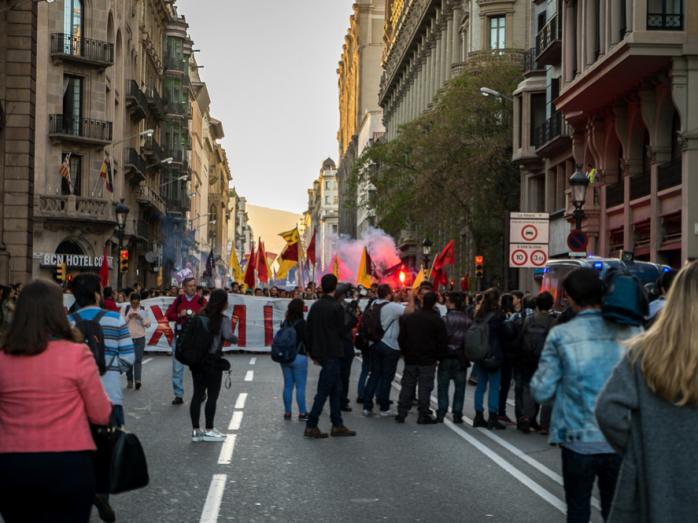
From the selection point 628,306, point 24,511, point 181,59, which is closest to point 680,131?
point 628,306

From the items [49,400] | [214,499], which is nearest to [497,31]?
[214,499]

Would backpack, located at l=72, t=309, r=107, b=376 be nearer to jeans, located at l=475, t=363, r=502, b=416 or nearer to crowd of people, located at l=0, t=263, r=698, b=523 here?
crowd of people, located at l=0, t=263, r=698, b=523

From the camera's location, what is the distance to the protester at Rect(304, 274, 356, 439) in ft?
48.9

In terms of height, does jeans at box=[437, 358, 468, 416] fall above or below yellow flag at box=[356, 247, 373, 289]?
below

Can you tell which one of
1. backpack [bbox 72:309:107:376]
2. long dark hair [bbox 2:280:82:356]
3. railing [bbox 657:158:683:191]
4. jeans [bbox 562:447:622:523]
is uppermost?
railing [bbox 657:158:683:191]

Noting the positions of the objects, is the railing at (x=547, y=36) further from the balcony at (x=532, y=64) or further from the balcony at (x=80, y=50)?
the balcony at (x=80, y=50)

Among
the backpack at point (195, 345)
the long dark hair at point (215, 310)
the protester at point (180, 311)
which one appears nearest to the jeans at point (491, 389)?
the long dark hair at point (215, 310)

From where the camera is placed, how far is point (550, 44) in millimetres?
43781

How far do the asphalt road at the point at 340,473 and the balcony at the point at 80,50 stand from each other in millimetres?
39595

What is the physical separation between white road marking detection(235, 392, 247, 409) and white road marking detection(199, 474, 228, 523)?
7.05m

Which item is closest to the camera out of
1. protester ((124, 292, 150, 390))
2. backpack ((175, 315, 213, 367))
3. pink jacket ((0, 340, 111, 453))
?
pink jacket ((0, 340, 111, 453))

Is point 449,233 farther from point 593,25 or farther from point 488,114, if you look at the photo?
point 593,25

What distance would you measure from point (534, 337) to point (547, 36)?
105ft

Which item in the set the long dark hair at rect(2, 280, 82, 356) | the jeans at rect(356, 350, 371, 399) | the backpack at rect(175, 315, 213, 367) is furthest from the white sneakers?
the long dark hair at rect(2, 280, 82, 356)
